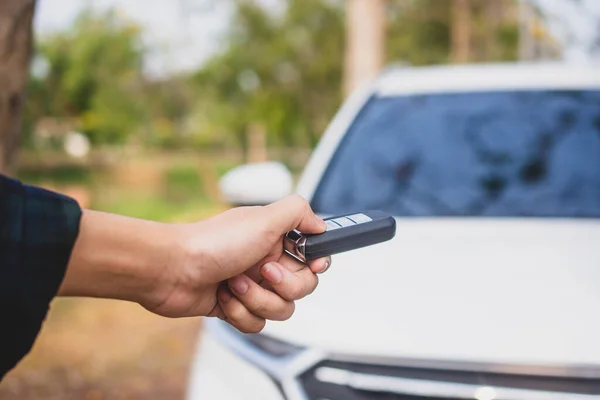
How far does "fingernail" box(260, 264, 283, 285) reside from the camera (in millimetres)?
1562

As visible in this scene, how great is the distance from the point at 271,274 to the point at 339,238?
15cm

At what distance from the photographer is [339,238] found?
5.16 ft

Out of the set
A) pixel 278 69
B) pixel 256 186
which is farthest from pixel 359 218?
pixel 278 69

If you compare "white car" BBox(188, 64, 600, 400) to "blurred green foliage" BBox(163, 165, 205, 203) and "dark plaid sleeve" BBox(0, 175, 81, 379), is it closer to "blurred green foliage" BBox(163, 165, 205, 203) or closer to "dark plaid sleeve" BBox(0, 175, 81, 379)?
"dark plaid sleeve" BBox(0, 175, 81, 379)

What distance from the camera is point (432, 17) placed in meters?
26.1

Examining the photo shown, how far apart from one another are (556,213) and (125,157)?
15.6m

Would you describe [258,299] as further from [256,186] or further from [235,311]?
[256,186]

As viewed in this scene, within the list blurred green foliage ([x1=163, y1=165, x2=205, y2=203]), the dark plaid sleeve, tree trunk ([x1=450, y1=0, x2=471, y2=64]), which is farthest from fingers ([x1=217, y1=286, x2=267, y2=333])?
tree trunk ([x1=450, y1=0, x2=471, y2=64])

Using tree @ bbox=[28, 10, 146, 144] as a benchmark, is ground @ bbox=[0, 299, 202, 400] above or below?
below

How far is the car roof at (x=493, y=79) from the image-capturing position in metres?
3.39

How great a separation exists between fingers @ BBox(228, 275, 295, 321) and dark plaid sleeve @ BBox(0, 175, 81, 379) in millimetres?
433

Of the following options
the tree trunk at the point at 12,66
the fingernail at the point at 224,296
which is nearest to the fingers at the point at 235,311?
the fingernail at the point at 224,296

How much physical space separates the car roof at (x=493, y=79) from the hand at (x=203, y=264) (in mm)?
1980

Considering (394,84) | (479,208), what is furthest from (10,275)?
(394,84)
